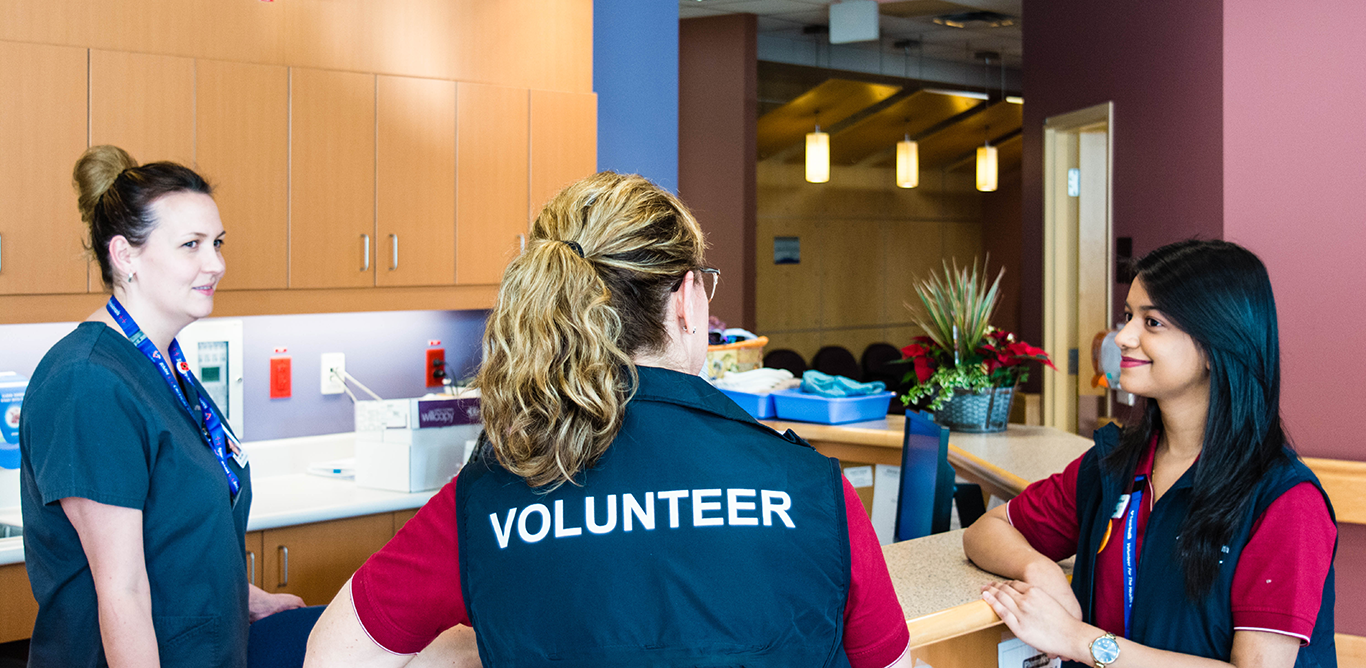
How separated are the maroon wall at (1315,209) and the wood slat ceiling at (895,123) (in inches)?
216

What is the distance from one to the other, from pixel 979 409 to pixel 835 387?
56 cm

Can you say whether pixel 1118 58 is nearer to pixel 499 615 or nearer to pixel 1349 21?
pixel 1349 21

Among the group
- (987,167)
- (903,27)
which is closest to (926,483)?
(903,27)

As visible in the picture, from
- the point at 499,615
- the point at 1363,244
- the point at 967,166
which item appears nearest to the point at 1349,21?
the point at 1363,244

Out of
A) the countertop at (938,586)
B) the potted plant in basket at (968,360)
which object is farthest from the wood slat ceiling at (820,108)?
the countertop at (938,586)

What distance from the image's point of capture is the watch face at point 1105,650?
1.62m

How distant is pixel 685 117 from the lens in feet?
22.9

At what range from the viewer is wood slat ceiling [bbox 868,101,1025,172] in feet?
32.6

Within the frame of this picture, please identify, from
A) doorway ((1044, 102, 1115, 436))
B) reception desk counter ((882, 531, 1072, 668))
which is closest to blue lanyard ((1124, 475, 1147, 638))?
reception desk counter ((882, 531, 1072, 668))

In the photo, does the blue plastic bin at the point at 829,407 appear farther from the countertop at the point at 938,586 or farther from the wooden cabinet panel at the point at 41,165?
the wooden cabinet panel at the point at 41,165

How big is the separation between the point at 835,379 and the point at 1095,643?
2.28 m

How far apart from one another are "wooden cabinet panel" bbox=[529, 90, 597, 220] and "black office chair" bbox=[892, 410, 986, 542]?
182 cm

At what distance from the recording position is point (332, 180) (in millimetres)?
3402

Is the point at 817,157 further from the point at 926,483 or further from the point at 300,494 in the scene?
the point at 926,483
